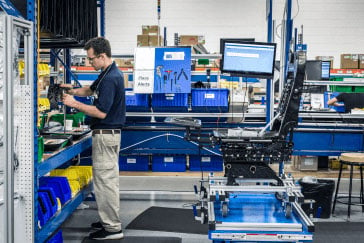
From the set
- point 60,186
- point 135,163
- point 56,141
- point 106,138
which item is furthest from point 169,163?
point 56,141

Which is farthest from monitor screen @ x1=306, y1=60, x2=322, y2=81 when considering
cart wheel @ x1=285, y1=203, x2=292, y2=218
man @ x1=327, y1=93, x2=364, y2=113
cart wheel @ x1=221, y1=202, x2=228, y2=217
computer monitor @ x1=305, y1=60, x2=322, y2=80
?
cart wheel @ x1=221, y1=202, x2=228, y2=217

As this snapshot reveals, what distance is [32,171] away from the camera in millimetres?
2627

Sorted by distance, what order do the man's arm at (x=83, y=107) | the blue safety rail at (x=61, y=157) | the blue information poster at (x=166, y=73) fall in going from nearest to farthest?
the blue safety rail at (x=61, y=157), the man's arm at (x=83, y=107), the blue information poster at (x=166, y=73)

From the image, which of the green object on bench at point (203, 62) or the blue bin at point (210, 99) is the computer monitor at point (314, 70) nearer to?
the green object on bench at point (203, 62)

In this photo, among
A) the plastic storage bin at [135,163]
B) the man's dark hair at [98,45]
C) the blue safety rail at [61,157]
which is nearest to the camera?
the blue safety rail at [61,157]

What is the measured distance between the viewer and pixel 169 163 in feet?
18.4

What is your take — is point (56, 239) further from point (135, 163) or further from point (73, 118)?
point (135, 163)

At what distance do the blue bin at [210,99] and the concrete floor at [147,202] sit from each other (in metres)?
1.10

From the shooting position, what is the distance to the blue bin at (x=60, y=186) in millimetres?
3473

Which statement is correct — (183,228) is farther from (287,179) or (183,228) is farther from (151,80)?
(151,80)

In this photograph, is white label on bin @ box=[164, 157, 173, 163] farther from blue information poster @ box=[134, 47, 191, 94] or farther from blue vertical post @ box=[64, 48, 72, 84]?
blue vertical post @ box=[64, 48, 72, 84]

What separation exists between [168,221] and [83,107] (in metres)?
1.53

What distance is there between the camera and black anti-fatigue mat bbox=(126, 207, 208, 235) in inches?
160

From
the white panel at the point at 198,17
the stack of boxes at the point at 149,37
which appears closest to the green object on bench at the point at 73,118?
the stack of boxes at the point at 149,37
